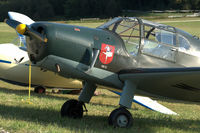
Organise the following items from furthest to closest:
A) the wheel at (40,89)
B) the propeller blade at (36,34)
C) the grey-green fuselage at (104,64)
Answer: the wheel at (40,89)
the grey-green fuselage at (104,64)
the propeller blade at (36,34)

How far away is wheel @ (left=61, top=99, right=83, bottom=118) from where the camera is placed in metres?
8.31

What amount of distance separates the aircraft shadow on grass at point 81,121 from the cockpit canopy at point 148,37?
1705 millimetres

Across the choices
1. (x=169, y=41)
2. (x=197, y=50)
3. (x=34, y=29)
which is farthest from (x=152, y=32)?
(x=34, y=29)

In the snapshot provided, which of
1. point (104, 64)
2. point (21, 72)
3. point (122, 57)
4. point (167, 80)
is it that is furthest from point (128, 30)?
point (21, 72)

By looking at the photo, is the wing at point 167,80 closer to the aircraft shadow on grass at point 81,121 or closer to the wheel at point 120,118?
→ the wheel at point 120,118

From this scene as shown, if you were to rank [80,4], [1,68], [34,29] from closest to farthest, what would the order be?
1. [34,29]
2. [1,68]
3. [80,4]

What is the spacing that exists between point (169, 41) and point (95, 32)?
5.80 ft

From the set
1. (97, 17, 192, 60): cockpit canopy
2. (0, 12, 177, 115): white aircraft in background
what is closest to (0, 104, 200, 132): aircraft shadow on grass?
(97, 17, 192, 60): cockpit canopy

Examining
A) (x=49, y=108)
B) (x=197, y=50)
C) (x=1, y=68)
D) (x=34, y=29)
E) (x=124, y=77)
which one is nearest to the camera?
(x=34, y=29)

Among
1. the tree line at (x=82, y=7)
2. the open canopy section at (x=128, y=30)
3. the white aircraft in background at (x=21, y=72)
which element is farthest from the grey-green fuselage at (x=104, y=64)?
the tree line at (x=82, y=7)

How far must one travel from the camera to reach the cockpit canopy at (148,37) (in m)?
7.75

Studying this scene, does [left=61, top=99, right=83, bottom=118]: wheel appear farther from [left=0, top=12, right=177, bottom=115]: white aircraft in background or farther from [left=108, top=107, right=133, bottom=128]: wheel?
[left=0, top=12, right=177, bottom=115]: white aircraft in background

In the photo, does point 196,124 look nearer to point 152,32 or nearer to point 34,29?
point 152,32

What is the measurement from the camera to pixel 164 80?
24.2 feet
